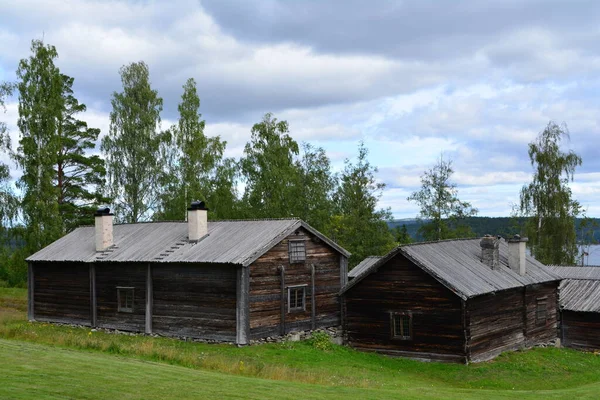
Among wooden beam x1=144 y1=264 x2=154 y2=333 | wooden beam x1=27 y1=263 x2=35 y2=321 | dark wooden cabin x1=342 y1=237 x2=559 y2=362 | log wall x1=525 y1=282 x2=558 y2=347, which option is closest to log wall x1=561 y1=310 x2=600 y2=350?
log wall x1=525 y1=282 x2=558 y2=347

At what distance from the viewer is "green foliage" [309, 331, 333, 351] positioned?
30.9 m

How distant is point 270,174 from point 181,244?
21823 millimetres

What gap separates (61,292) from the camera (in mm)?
36219

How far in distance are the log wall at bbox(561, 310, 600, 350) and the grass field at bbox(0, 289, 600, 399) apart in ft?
6.76

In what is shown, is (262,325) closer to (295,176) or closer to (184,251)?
(184,251)

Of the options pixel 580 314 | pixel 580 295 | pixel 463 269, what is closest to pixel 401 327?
pixel 463 269

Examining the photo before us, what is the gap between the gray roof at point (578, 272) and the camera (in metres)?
42.5

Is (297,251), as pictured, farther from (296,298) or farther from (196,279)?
(196,279)

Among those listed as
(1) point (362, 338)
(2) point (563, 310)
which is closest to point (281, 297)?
(1) point (362, 338)

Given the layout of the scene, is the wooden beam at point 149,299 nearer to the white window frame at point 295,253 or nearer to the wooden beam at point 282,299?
the wooden beam at point 282,299

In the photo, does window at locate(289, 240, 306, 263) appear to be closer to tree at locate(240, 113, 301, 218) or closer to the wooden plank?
the wooden plank

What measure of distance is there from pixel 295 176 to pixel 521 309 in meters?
24.9

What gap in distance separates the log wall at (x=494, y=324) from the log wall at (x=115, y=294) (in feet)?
49.9

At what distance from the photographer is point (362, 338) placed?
31.7m
